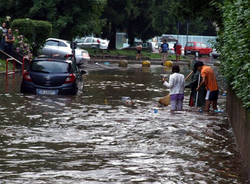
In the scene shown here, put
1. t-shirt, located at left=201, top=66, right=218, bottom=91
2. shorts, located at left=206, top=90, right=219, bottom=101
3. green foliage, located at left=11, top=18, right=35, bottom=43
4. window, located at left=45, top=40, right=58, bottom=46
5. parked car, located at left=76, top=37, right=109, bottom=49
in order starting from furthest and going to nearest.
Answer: parked car, located at left=76, top=37, right=109, bottom=49 < window, located at left=45, top=40, right=58, bottom=46 < green foliage, located at left=11, top=18, right=35, bottom=43 < shorts, located at left=206, top=90, right=219, bottom=101 < t-shirt, located at left=201, top=66, right=218, bottom=91

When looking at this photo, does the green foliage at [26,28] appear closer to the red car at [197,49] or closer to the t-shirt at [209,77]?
the t-shirt at [209,77]

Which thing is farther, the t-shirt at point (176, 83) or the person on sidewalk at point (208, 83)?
the person on sidewalk at point (208, 83)

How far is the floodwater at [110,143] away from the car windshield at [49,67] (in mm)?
937

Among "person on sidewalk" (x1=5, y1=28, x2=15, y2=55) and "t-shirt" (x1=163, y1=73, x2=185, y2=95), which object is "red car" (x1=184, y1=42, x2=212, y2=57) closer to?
"person on sidewalk" (x1=5, y1=28, x2=15, y2=55)

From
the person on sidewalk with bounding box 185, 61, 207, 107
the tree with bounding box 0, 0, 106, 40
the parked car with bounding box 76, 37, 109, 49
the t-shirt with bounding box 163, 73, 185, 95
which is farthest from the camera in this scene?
the parked car with bounding box 76, 37, 109, 49

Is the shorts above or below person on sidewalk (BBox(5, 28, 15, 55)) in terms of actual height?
below

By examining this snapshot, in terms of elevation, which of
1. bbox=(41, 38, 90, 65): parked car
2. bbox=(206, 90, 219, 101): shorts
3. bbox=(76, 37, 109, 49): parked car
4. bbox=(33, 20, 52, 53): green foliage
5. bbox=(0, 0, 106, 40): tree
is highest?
bbox=(0, 0, 106, 40): tree

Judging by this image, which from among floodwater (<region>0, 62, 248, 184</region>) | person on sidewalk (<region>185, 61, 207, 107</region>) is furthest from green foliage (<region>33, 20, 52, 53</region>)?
person on sidewalk (<region>185, 61, 207, 107</region>)

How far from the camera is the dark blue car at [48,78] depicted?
2186 cm

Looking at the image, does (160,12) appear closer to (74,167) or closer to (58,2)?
(58,2)

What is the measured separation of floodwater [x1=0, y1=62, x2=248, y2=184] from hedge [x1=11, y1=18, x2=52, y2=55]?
1755 cm

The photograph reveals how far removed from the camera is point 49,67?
22.0 m

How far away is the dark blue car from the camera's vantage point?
21859 millimetres

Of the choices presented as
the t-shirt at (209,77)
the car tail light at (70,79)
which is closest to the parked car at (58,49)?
Result: the car tail light at (70,79)
